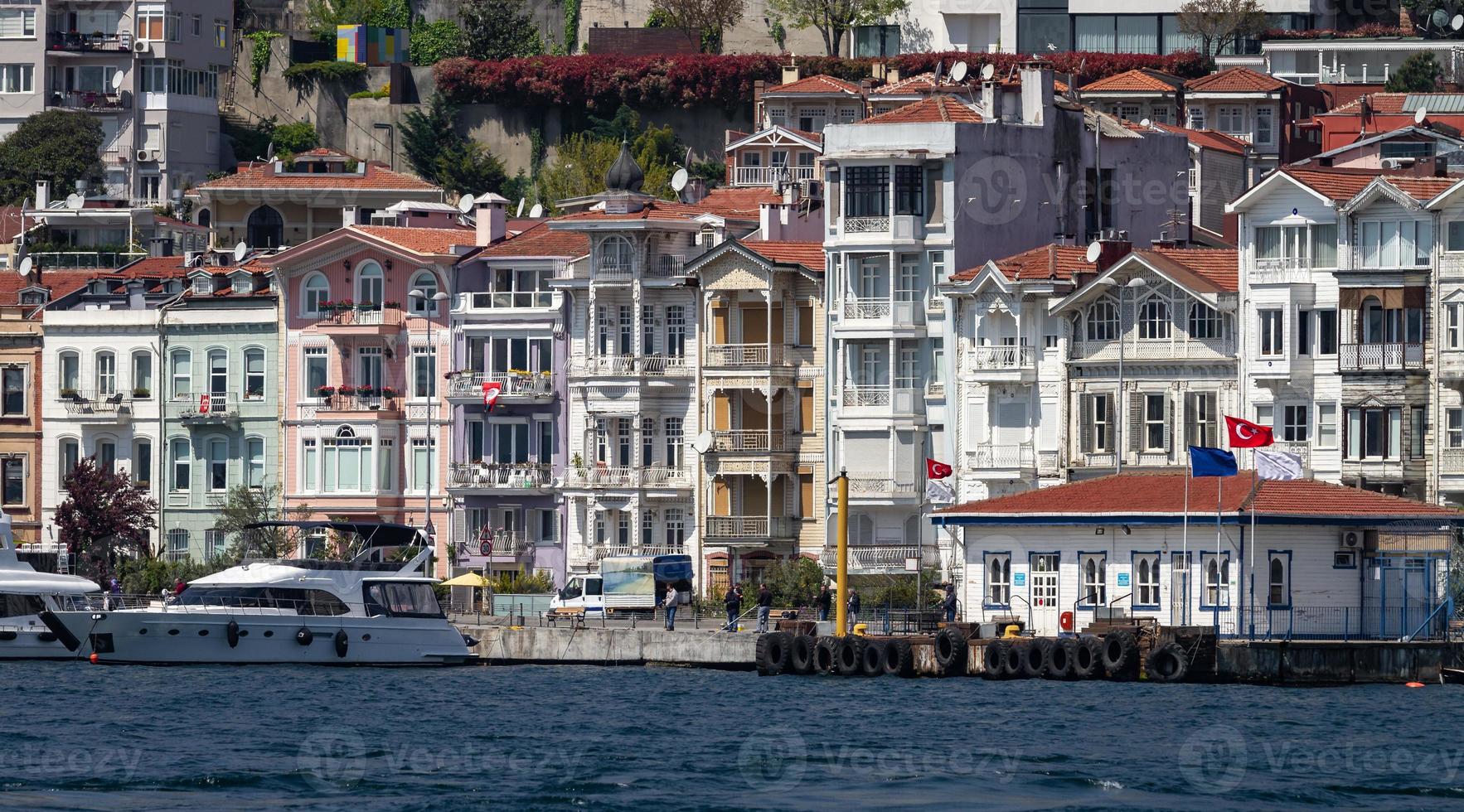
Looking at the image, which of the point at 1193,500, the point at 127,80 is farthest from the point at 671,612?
the point at 127,80

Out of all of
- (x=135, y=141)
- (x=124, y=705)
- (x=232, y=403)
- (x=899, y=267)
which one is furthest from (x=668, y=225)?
(x=135, y=141)

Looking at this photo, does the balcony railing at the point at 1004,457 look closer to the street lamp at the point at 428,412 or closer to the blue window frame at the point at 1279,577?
the blue window frame at the point at 1279,577

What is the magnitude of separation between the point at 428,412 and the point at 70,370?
13715 mm

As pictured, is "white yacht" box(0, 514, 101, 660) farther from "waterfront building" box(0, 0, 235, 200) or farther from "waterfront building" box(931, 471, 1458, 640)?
"waterfront building" box(0, 0, 235, 200)

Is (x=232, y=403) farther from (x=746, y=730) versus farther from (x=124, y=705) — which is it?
(x=746, y=730)

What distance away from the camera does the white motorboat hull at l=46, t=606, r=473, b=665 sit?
89000mm

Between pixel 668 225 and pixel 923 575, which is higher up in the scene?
pixel 668 225

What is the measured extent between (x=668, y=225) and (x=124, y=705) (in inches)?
1161

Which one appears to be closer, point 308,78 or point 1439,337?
point 1439,337

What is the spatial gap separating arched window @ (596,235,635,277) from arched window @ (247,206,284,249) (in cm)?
3024

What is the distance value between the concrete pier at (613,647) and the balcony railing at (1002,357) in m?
11.1

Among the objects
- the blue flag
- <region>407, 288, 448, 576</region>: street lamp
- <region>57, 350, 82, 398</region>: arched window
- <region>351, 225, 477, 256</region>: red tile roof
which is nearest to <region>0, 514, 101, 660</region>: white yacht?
<region>407, 288, 448, 576</region>: street lamp

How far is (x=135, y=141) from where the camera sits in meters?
145

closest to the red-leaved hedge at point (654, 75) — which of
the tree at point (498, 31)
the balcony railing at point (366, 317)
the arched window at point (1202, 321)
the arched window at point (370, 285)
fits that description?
the tree at point (498, 31)
